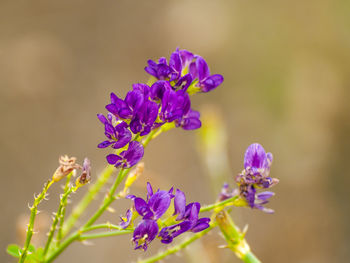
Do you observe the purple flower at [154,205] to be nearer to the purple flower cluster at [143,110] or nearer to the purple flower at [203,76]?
the purple flower cluster at [143,110]

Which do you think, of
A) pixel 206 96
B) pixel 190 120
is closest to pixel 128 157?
pixel 190 120

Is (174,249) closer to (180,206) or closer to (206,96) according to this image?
(180,206)

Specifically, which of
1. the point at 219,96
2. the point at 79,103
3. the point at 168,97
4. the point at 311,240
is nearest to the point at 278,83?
the point at 219,96

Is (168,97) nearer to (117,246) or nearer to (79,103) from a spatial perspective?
(117,246)

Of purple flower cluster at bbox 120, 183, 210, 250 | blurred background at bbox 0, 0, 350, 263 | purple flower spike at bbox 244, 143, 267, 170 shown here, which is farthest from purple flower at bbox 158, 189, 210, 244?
blurred background at bbox 0, 0, 350, 263

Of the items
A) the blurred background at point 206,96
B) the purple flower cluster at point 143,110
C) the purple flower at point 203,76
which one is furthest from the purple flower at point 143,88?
the blurred background at point 206,96

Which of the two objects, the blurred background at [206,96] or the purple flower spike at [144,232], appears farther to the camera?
the blurred background at [206,96]

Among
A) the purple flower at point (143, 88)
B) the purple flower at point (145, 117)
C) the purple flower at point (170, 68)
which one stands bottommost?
the purple flower at point (145, 117)
